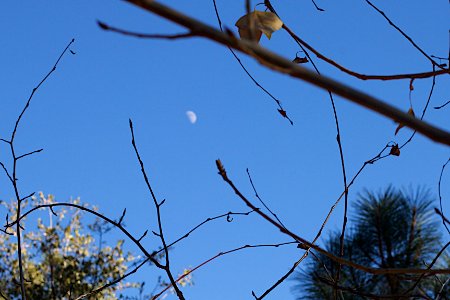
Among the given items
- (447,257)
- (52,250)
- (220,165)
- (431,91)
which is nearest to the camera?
(220,165)

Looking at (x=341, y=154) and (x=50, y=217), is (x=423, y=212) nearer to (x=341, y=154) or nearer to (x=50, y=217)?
(x=50, y=217)

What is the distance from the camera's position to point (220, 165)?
0.47 m

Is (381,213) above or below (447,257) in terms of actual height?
above

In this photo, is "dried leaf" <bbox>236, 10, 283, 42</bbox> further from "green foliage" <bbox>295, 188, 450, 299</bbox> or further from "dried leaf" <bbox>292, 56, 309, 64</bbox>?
"green foliage" <bbox>295, 188, 450, 299</bbox>

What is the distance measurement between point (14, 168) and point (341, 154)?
1.60 ft

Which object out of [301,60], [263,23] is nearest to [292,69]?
[263,23]

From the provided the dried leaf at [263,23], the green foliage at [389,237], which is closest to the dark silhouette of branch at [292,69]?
the dried leaf at [263,23]

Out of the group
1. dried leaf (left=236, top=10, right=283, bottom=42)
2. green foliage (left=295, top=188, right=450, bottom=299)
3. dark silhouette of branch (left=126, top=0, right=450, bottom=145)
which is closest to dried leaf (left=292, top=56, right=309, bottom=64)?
dried leaf (left=236, top=10, right=283, bottom=42)

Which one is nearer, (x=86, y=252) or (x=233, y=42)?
(x=233, y=42)

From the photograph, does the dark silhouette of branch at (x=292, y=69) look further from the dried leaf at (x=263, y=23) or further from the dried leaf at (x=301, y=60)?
the dried leaf at (x=301, y=60)

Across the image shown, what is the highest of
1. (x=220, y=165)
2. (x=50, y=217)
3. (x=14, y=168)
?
(x=50, y=217)

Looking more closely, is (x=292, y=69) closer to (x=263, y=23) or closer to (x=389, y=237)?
(x=263, y=23)

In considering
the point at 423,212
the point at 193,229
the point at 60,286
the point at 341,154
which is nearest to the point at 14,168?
the point at 193,229

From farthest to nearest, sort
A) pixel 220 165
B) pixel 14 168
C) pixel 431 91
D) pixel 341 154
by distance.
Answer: pixel 14 168, pixel 431 91, pixel 341 154, pixel 220 165
